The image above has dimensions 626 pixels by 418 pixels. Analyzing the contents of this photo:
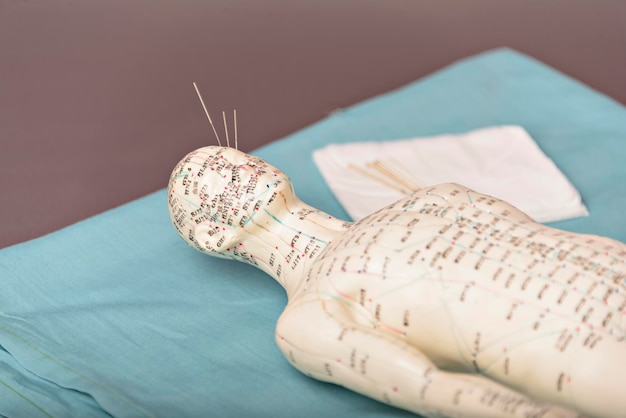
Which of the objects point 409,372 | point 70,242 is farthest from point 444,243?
point 70,242

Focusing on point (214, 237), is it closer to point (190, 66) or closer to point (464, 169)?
point (464, 169)

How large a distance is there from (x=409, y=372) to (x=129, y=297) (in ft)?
2.28

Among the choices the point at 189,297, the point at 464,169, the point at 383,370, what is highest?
the point at 464,169

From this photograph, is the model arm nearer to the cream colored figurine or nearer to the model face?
the cream colored figurine

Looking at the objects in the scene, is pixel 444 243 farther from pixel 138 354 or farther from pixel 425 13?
pixel 425 13

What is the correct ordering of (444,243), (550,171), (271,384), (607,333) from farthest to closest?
(550,171), (271,384), (444,243), (607,333)

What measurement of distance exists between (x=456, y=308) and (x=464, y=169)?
2.67 feet

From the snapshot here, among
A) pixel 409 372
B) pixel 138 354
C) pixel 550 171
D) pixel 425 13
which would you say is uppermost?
pixel 425 13

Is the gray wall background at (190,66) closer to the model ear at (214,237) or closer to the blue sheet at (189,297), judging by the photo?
the blue sheet at (189,297)

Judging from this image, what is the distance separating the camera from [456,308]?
136 centimetres

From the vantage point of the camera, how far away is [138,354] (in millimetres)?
1604

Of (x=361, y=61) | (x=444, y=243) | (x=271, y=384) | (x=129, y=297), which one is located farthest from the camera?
(x=361, y=61)

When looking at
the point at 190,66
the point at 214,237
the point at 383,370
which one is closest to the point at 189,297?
the point at 214,237

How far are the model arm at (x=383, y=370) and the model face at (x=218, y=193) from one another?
233 millimetres
